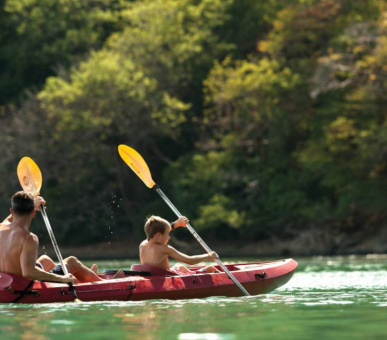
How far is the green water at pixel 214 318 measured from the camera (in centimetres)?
912

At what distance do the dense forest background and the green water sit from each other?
18.8 metres

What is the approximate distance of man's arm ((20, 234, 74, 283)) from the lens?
11.7 meters

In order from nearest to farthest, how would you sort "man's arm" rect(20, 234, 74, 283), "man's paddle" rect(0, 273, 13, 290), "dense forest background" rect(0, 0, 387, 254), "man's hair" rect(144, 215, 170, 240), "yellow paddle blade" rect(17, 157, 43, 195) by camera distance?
"man's arm" rect(20, 234, 74, 283), "man's paddle" rect(0, 273, 13, 290), "man's hair" rect(144, 215, 170, 240), "yellow paddle blade" rect(17, 157, 43, 195), "dense forest background" rect(0, 0, 387, 254)

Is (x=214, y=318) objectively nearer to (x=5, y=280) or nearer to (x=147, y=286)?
(x=147, y=286)

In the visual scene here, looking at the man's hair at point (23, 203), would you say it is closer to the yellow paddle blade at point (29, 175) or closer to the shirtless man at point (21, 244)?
the shirtless man at point (21, 244)

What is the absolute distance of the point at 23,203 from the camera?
11.5 metres

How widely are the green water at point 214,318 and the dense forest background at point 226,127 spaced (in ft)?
61.7

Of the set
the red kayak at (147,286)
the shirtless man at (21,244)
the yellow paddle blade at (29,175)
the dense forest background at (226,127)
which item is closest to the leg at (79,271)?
the red kayak at (147,286)

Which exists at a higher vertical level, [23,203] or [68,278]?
[23,203]

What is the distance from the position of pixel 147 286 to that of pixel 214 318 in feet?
8.24

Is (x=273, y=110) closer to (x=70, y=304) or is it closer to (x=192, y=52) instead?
(x=192, y=52)

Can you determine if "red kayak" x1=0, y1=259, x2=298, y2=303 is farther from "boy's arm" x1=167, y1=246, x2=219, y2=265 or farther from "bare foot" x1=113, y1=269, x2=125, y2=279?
"boy's arm" x1=167, y1=246, x2=219, y2=265

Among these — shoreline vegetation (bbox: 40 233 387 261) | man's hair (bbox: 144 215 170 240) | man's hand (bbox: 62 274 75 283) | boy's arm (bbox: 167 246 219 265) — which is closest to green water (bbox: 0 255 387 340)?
man's hand (bbox: 62 274 75 283)

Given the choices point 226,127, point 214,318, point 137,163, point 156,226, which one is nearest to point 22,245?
point 156,226
